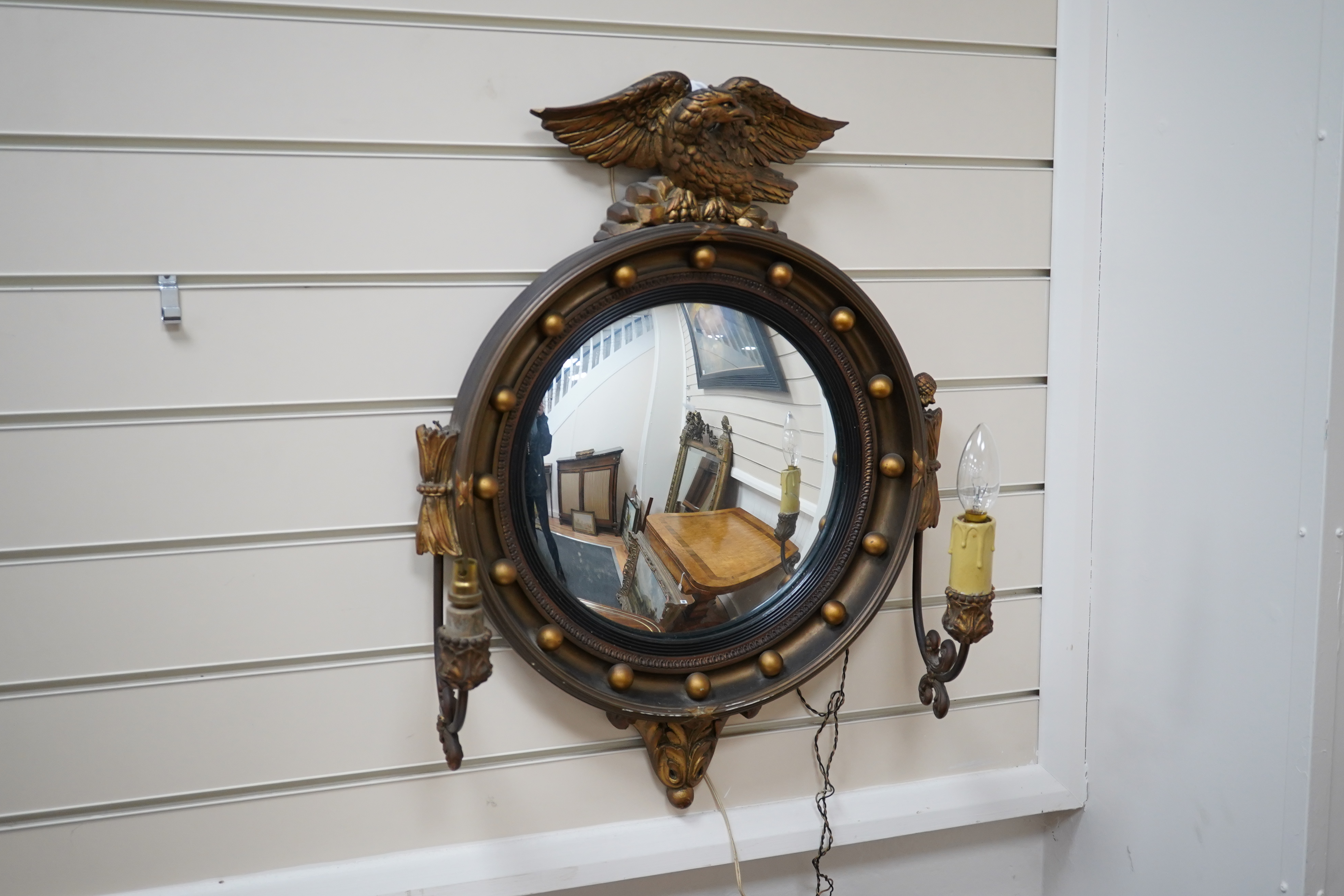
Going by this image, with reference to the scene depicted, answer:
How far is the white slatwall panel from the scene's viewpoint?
778 mm

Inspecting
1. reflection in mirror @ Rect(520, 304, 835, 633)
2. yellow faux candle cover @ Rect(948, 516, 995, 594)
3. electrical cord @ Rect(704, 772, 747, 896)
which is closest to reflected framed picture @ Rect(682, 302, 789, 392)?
reflection in mirror @ Rect(520, 304, 835, 633)

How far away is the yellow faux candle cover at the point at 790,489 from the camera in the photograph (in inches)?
35.9

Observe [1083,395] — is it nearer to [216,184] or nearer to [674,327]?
[674,327]

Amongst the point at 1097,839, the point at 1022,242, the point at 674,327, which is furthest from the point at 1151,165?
the point at 1097,839

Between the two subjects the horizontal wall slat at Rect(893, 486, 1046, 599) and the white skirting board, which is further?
the horizontal wall slat at Rect(893, 486, 1046, 599)

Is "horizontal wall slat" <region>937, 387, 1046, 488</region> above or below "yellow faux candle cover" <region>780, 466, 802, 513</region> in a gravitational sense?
above

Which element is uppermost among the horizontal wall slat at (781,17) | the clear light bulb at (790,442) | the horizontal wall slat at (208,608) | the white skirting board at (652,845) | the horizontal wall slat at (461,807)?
the horizontal wall slat at (781,17)

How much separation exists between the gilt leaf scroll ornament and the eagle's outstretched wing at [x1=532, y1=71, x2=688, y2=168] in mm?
321

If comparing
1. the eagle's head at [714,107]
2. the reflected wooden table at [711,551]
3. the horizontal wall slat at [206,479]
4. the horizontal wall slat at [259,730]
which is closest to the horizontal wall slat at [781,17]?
the eagle's head at [714,107]

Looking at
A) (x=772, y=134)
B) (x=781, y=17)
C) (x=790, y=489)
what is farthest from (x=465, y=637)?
(x=781, y=17)

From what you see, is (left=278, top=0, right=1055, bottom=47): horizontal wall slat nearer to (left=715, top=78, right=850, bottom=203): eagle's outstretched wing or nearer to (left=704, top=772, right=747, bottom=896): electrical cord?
(left=715, top=78, right=850, bottom=203): eagle's outstretched wing

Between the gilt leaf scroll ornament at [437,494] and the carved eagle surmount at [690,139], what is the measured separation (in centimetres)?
27

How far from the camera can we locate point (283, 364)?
825 millimetres

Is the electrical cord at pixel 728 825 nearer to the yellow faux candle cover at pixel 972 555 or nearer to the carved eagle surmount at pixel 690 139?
the yellow faux candle cover at pixel 972 555
